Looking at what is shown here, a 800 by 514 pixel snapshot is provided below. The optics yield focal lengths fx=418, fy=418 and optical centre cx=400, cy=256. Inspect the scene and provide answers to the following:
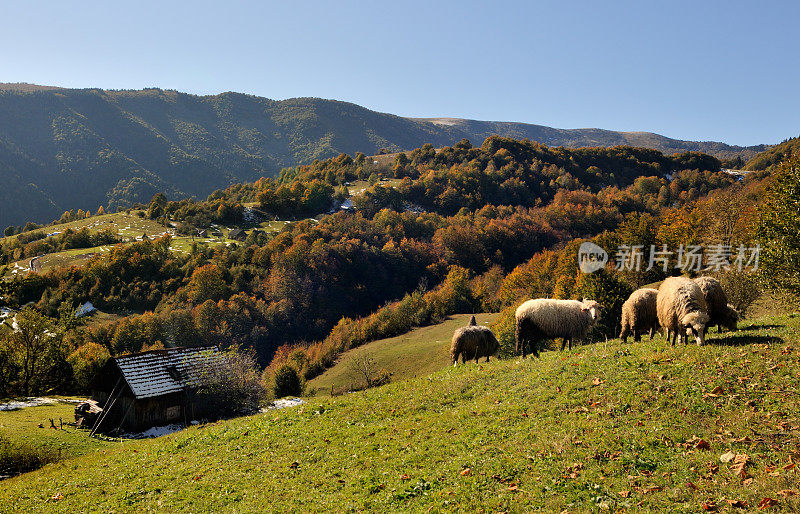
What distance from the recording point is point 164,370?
4781 cm

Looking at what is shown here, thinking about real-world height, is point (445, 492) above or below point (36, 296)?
above

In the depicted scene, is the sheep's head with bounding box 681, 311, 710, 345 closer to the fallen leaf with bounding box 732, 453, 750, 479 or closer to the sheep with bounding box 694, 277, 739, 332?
the sheep with bounding box 694, 277, 739, 332

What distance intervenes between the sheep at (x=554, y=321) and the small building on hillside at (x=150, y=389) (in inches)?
1445

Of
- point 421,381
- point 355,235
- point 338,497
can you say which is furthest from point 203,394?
point 355,235

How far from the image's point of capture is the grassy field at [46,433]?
3234 centimetres

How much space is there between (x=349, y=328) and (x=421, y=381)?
327ft

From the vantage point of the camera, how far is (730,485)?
10.5 m

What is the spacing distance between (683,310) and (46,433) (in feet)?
161

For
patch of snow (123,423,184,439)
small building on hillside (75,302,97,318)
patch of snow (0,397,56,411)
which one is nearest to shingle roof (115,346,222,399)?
patch of snow (123,423,184,439)

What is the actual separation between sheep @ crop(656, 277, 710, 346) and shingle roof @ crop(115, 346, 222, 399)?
150 feet

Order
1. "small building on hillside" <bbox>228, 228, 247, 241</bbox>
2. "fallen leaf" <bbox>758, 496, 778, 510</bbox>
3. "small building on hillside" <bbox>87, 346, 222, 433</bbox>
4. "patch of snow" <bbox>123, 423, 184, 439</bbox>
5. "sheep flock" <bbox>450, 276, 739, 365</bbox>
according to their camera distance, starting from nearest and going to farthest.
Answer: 1. "fallen leaf" <bbox>758, 496, 778, 510</bbox>
2. "sheep flock" <bbox>450, 276, 739, 365</bbox>
3. "patch of snow" <bbox>123, 423, 184, 439</bbox>
4. "small building on hillside" <bbox>87, 346, 222, 433</bbox>
5. "small building on hillside" <bbox>228, 228, 247, 241</bbox>

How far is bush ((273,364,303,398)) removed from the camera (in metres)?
65.8

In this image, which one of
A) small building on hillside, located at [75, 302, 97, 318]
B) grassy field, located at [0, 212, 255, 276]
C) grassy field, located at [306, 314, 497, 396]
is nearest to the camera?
grassy field, located at [306, 314, 497, 396]

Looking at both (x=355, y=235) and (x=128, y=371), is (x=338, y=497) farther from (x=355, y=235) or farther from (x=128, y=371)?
(x=355, y=235)
